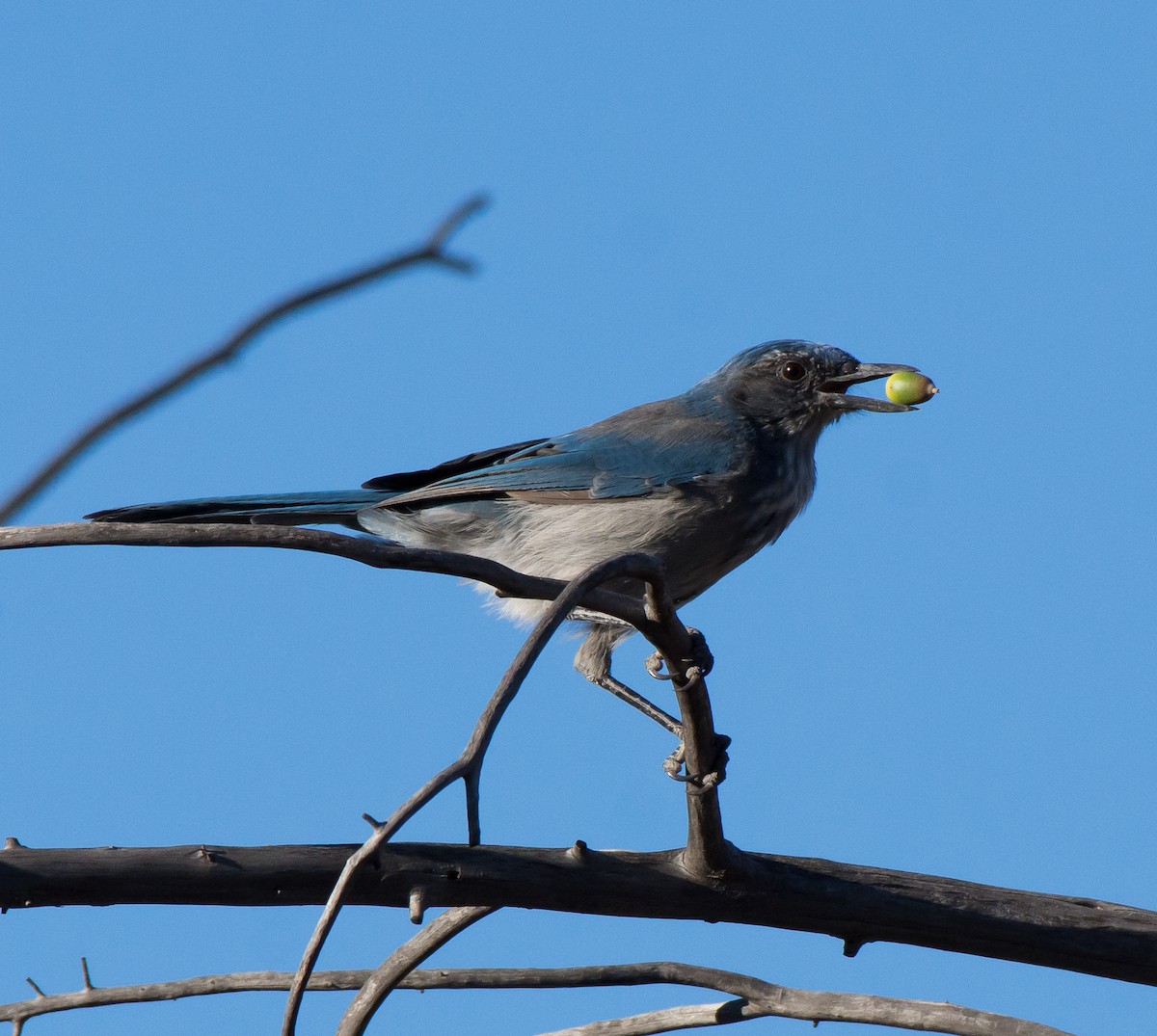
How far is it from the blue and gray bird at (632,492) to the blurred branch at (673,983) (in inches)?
71.9

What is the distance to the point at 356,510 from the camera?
6203 millimetres

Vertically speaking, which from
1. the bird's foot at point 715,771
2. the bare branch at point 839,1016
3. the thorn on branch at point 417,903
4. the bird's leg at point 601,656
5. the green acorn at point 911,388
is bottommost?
the bare branch at point 839,1016

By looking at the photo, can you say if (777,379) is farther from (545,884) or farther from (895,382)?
(545,884)

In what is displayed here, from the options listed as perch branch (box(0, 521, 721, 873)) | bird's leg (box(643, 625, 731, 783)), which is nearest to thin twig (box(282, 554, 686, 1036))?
perch branch (box(0, 521, 721, 873))

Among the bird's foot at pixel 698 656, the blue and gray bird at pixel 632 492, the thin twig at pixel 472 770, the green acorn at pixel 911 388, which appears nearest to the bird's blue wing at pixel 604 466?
the blue and gray bird at pixel 632 492

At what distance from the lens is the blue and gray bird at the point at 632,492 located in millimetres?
6148

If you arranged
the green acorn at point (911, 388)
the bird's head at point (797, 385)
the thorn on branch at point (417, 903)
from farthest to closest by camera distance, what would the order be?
the bird's head at point (797, 385)
the green acorn at point (911, 388)
the thorn on branch at point (417, 903)

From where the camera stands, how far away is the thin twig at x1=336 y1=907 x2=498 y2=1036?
13.6ft

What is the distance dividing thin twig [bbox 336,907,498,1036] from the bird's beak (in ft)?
10.7

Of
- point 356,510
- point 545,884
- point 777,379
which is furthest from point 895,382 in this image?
point 545,884

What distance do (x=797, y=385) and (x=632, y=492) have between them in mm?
1110

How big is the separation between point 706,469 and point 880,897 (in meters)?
2.54

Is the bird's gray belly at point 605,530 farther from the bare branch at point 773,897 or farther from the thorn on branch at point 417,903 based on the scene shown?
the thorn on branch at point 417,903

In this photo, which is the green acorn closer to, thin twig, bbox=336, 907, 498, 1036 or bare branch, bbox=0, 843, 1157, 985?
bare branch, bbox=0, 843, 1157, 985
